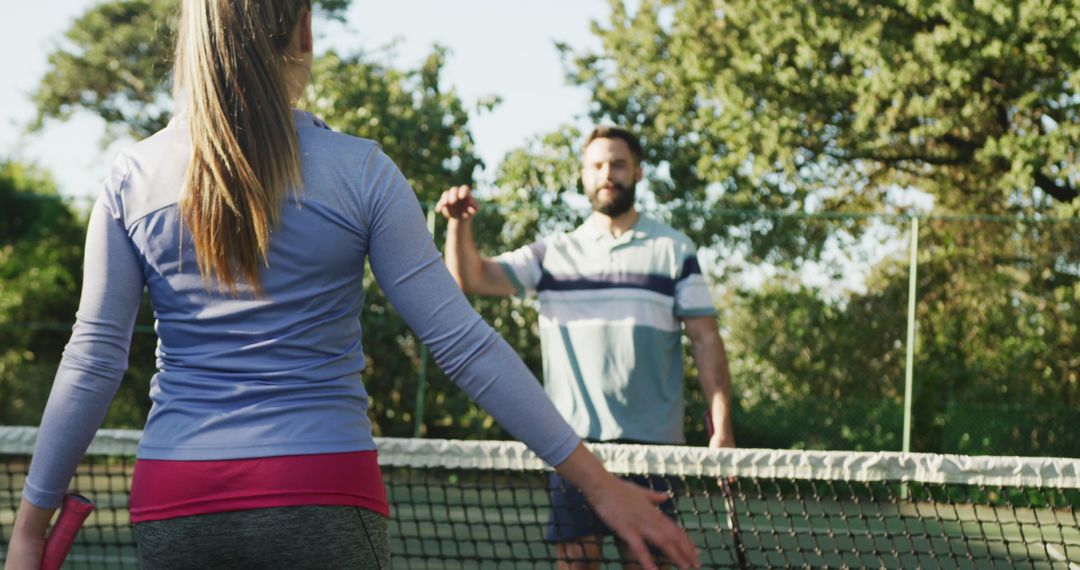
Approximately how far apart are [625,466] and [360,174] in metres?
1.95

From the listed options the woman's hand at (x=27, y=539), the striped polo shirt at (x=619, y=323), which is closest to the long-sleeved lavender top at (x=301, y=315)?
the woman's hand at (x=27, y=539)

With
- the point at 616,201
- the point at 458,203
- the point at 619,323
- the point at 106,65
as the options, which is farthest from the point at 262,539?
the point at 106,65

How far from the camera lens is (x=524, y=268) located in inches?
163

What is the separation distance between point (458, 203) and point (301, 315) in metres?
1.72

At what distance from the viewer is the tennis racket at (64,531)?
5.46 ft

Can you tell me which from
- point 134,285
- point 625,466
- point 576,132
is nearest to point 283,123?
point 134,285

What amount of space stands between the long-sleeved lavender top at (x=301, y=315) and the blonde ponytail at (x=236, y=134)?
0.02m

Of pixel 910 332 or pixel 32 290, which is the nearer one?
pixel 910 332

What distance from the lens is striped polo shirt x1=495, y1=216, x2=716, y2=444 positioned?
3.89 meters

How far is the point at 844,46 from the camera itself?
47.4ft

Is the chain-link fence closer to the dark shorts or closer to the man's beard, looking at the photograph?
the man's beard

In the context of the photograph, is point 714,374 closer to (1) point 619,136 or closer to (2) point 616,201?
(2) point 616,201

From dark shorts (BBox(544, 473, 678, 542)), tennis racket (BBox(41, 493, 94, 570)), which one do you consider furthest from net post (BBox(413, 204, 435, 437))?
tennis racket (BBox(41, 493, 94, 570))

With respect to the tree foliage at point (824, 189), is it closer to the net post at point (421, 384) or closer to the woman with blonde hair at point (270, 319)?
the net post at point (421, 384)
